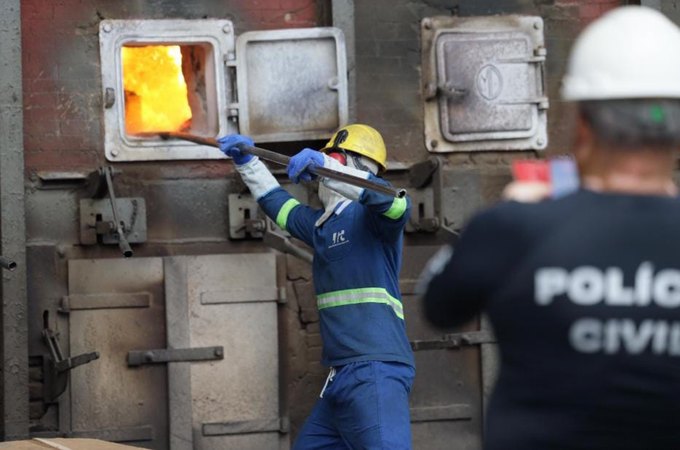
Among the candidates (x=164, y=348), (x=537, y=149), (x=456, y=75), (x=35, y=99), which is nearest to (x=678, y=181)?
(x=537, y=149)

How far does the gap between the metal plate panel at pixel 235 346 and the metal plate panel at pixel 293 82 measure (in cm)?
69

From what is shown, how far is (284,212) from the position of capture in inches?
248

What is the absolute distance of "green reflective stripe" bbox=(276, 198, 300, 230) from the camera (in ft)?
20.6

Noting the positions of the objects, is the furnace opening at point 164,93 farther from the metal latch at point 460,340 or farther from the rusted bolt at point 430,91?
the metal latch at point 460,340

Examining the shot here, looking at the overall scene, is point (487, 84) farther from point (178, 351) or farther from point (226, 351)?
point (178, 351)

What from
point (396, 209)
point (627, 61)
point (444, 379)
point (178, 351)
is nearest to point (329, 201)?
point (396, 209)

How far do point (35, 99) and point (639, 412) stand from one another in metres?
5.23

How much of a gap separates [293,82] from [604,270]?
495 cm

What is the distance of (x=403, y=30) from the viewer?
7.52 metres

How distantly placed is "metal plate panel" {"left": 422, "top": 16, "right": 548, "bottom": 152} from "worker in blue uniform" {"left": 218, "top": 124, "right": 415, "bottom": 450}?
1521 millimetres

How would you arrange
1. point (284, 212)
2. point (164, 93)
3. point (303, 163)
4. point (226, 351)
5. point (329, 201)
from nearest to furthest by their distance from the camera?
point (303, 163) < point (329, 201) < point (284, 212) < point (226, 351) < point (164, 93)

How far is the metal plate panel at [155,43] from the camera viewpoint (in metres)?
7.22

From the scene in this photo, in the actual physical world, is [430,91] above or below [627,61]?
above

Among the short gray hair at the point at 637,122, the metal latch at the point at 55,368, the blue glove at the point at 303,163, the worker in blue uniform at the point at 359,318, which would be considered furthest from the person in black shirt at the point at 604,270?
the metal latch at the point at 55,368
